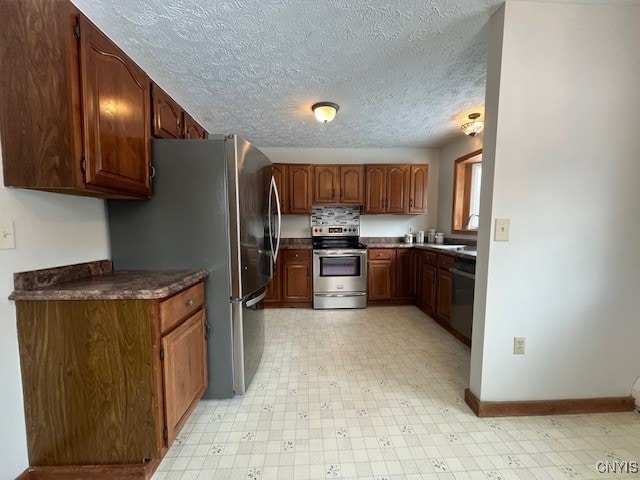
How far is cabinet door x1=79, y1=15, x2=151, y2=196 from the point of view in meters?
1.09

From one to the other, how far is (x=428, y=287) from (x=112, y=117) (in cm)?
326

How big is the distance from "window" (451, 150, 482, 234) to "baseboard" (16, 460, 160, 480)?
363cm

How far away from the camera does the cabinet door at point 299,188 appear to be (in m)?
3.57

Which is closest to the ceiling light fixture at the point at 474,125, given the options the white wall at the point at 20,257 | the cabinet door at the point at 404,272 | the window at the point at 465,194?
the window at the point at 465,194

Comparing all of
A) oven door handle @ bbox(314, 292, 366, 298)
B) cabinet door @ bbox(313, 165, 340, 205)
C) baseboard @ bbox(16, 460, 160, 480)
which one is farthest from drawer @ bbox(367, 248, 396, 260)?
baseboard @ bbox(16, 460, 160, 480)

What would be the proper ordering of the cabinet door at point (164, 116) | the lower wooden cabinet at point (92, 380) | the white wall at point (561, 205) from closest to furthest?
1. the lower wooden cabinet at point (92, 380)
2. the white wall at point (561, 205)
3. the cabinet door at point (164, 116)

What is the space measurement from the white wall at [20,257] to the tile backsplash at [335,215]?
283 centimetres

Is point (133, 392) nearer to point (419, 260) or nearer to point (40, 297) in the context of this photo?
point (40, 297)

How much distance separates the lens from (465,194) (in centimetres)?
346

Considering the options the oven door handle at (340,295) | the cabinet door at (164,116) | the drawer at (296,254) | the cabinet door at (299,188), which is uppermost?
the cabinet door at (164,116)

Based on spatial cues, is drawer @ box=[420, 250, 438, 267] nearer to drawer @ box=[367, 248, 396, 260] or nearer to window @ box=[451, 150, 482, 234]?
drawer @ box=[367, 248, 396, 260]

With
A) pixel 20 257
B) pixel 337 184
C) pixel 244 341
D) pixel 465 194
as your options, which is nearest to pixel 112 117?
pixel 20 257

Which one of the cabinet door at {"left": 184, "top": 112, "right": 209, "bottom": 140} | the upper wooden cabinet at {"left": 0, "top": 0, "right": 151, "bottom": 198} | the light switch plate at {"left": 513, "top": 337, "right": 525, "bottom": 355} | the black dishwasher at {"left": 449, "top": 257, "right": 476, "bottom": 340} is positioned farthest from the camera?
the black dishwasher at {"left": 449, "top": 257, "right": 476, "bottom": 340}

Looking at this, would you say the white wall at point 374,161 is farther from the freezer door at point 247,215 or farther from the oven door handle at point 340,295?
the freezer door at point 247,215
